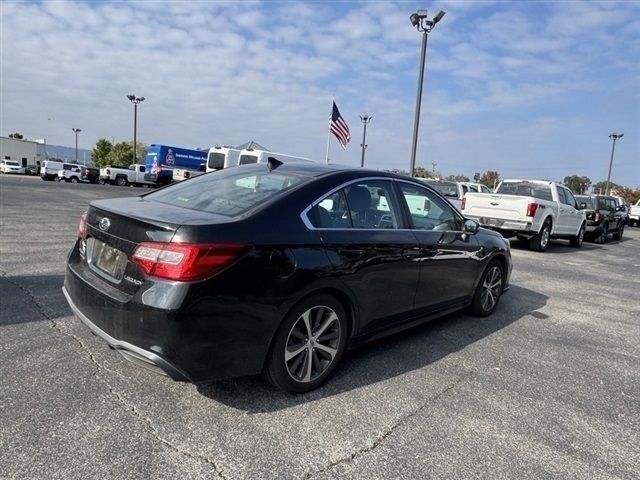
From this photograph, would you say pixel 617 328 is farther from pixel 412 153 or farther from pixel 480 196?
pixel 412 153

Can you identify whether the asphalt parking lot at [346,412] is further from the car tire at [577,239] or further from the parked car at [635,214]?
the parked car at [635,214]

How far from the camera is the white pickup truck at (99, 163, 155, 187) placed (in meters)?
41.2

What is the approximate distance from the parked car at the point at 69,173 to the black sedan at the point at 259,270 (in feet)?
148

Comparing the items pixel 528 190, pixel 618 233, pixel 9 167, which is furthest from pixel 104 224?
pixel 9 167

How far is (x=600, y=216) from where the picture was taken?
17016 millimetres

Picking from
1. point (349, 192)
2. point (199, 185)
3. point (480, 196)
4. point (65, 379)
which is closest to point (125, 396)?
point (65, 379)

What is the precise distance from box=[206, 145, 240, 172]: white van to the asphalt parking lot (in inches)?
719

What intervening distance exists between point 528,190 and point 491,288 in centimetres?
898

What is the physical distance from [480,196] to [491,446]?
1059 centimetres

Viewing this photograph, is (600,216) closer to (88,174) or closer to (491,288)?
(491,288)

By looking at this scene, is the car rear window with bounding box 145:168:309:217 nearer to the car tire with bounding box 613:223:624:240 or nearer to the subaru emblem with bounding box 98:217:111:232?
the subaru emblem with bounding box 98:217:111:232

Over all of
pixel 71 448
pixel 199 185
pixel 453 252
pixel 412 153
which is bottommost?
pixel 71 448

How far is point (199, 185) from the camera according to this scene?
392 centimetres

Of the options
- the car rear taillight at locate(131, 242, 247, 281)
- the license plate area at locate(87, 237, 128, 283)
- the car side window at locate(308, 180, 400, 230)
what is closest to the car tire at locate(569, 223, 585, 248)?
the car side window at locate(308, 180, 400, 230)
